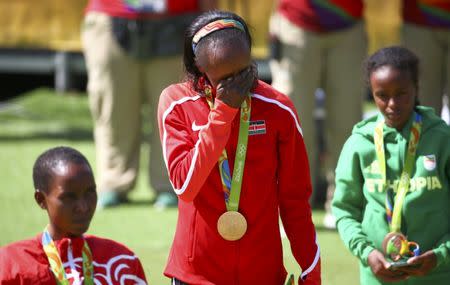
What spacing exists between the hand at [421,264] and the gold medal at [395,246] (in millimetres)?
72

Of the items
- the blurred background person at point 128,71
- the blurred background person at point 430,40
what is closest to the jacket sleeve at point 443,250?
the blurred background person at point 430,40

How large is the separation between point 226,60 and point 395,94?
4.28ft

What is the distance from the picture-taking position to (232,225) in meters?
3.66

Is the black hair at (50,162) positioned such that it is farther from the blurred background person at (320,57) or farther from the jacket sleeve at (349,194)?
the blurred background person at (320,57)

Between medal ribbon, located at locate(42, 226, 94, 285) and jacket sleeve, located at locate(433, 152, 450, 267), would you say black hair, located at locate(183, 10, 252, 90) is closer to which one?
medal ribbon, located at locate(42, 226, 94, 285)

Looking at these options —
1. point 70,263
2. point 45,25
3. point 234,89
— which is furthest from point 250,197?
point 45,25

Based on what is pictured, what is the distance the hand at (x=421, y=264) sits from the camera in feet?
14.4

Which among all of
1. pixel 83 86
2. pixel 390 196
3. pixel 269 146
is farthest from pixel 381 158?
pixel 83 86

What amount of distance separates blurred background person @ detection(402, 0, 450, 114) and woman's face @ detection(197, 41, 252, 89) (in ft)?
14.0

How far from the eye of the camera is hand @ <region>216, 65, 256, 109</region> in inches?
139

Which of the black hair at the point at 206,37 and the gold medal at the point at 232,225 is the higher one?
the black hair at the point at 206,37

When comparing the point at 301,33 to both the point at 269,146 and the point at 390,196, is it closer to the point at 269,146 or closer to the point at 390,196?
the point at 390,196

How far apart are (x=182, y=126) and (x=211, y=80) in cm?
24

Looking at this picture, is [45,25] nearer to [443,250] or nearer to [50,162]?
[50,162]
